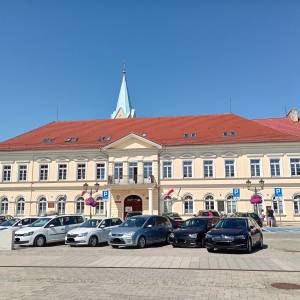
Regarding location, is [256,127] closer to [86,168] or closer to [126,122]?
[126,122]

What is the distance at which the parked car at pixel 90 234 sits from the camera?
822 inches

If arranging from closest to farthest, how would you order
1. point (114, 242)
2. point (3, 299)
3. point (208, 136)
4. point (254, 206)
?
point (3, 299)
point (114, 242)
point (254, 206)
point (208, 136)

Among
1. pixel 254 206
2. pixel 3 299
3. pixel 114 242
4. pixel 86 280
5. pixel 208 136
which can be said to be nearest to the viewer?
pixel 3 299

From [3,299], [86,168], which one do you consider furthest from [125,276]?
[86,168]

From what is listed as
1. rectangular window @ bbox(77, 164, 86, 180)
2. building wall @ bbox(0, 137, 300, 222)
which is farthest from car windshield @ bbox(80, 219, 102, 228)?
rectangular window @ bbox(77, 164, 86, 180)

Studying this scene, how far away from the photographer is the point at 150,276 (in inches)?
434

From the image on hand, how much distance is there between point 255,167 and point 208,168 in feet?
16.1

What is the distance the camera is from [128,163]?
45.1 metres

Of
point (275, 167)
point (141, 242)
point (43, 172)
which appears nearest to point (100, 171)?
point (43, 172)

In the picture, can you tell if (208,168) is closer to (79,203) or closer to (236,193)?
(236,193)

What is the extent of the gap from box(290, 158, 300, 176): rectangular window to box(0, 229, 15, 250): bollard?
31.1m

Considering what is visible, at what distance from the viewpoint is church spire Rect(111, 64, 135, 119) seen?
2948 inches

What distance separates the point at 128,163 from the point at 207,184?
893 cm

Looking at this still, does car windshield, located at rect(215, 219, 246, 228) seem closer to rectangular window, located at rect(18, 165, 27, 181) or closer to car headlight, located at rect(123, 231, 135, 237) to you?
car headlight, located at rect(123, 231, 135, 237)
